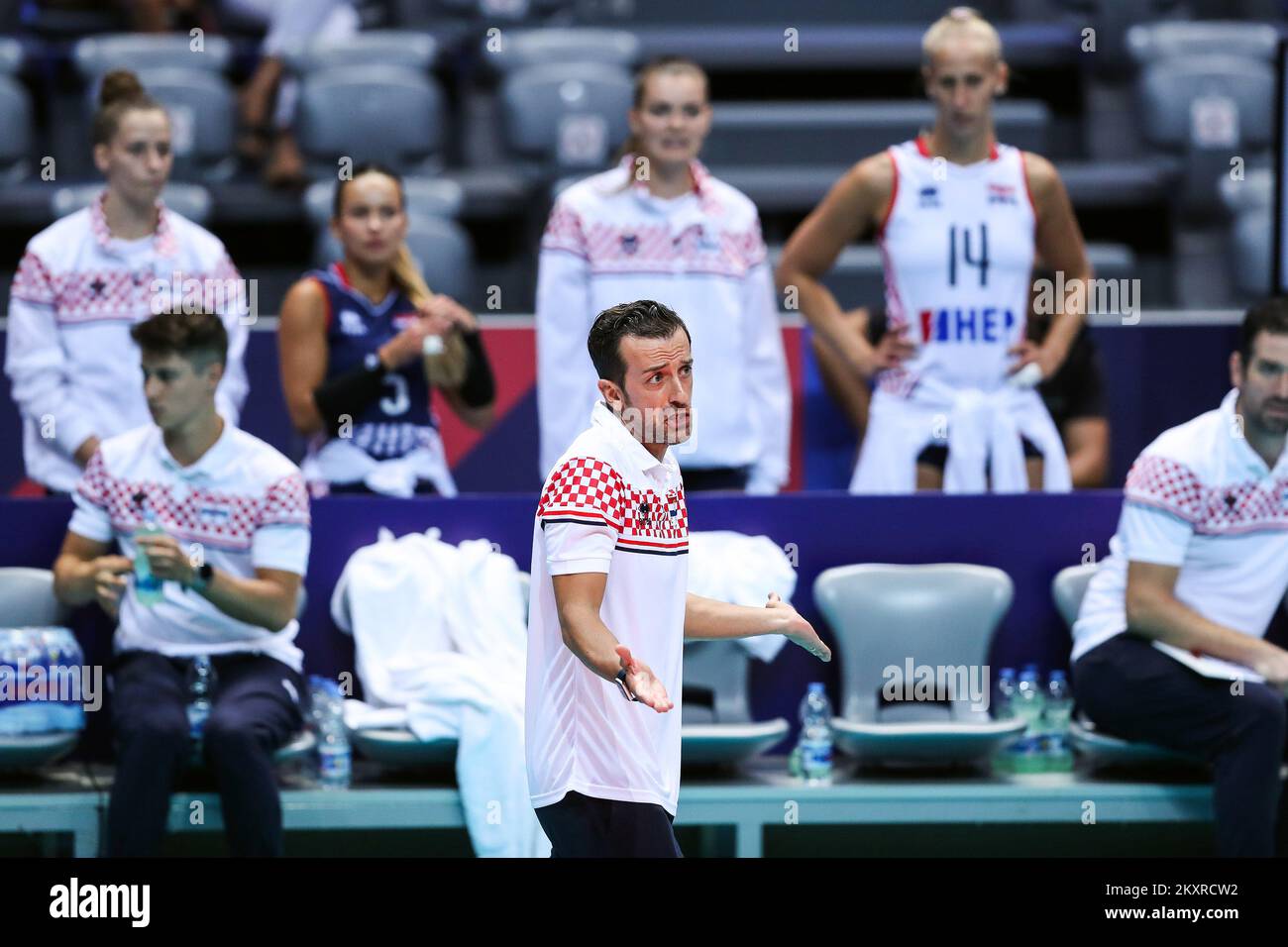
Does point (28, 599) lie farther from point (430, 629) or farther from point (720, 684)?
point (720, 684)

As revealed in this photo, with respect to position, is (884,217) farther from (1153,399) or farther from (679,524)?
(679,524)

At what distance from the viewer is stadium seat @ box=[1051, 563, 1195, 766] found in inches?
195

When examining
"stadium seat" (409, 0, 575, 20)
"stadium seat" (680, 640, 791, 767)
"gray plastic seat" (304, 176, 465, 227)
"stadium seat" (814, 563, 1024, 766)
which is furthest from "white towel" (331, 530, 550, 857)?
"stadium seat" (409, 0, 575, 20)

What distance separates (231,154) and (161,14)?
0.74 m

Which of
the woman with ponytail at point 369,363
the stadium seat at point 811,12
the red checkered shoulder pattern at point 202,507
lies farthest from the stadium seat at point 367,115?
the red checkered shoulder pattern at point 202,507

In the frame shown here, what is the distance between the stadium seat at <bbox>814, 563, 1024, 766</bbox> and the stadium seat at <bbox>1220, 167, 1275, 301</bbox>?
275 centimetres

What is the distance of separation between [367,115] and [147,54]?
→ 3.41 ft

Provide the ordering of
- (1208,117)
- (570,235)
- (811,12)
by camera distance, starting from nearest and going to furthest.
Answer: (570,235) < (1208,117) < (811,12)

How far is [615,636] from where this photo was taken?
3.45 metres

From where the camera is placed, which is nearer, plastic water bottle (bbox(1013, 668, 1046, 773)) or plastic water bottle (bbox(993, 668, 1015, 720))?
plastic water bottle (bbox(1013, 668, 1046, 773))

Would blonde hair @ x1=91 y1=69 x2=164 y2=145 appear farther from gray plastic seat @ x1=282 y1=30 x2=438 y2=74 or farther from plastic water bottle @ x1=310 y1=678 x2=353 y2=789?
gray plastic seat @ x1=282 y1=30 x2=438 y2=74

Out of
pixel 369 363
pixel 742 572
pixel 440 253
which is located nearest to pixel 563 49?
pixel 440 253

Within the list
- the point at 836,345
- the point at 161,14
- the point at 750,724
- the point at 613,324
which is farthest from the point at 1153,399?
the point at 161,14

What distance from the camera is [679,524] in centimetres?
352
